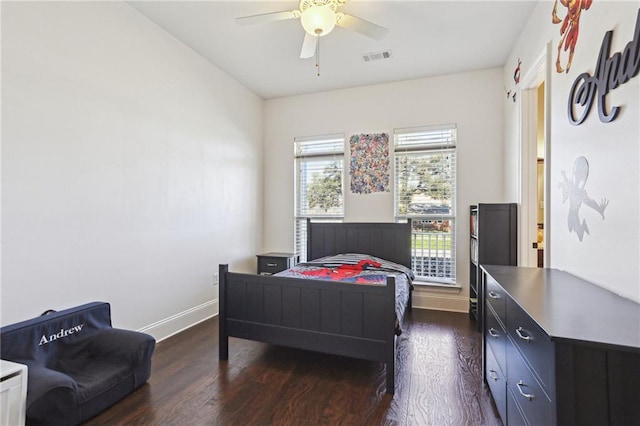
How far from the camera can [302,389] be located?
2.18m

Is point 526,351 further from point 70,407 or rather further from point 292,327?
point 70,407

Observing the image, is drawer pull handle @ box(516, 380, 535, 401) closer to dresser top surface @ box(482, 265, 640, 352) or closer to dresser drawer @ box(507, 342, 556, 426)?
dresser drawer @ box(507, 342, 556, 426)

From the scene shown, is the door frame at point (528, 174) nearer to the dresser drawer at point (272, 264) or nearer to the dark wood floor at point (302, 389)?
the dark wood floor at point (302, 389)

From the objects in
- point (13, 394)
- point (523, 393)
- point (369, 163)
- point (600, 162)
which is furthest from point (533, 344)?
point (369, 163)

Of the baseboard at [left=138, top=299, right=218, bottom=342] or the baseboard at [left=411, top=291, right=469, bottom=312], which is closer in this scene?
the baseboard at [left=138, top=299, right=218, bottom=342]

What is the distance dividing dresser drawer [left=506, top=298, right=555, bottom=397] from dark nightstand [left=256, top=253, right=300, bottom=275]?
9.99ft

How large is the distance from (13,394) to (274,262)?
299 centimetres

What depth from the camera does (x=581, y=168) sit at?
1.83 meters

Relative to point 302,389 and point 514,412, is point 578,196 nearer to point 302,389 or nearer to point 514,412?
point 514,412

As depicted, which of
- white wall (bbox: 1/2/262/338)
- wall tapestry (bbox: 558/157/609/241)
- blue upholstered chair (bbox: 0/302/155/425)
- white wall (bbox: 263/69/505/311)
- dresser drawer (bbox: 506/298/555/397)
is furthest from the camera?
white wall (bbox: 263/69/505/311)

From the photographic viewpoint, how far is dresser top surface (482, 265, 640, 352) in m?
0.97

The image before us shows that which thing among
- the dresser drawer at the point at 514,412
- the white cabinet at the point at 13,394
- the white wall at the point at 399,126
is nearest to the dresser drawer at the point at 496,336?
the dresser drawer at the point at 514,412

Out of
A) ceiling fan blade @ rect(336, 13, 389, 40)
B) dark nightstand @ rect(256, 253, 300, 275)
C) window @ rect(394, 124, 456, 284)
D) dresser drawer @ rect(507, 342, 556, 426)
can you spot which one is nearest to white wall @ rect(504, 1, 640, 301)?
dresser drawer @ rect(507, 342, 556, 426)

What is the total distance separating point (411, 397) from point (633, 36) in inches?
88.8
